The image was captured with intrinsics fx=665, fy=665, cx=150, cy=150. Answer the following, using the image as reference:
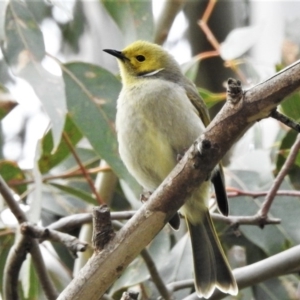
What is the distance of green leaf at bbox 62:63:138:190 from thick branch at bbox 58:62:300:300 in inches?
24.1

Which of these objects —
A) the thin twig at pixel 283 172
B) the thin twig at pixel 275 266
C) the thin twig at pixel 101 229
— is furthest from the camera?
the thin twig at pixel 283 172

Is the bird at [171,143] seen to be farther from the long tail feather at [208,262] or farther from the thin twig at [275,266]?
the thin twig at [275,266]

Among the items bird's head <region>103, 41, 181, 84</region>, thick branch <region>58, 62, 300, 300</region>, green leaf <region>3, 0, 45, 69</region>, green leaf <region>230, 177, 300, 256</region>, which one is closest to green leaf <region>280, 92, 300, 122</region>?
green leaf <region>230, 177, 300, 256</region>

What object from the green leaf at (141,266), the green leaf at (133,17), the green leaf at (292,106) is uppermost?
the green leaf at (133,17)

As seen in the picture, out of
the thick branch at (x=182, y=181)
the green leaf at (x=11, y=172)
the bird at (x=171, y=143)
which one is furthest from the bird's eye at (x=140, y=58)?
the thick branch at (x=182, y=181)

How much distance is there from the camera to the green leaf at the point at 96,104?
5.94 feet

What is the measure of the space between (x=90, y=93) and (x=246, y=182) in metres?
→ 0.52

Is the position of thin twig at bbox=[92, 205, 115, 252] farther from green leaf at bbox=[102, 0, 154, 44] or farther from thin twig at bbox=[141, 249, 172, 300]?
green leaf at bbox=[102, 0, 154, 44]

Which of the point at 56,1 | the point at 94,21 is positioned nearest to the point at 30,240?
the point at 56,1

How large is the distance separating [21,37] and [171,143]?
50 centimetres

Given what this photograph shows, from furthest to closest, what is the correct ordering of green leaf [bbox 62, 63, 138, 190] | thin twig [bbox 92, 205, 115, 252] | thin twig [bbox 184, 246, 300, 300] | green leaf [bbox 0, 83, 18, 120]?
green leaf [bbox 0, 83, 18, 120], green leaf [bbox 62, 63, 138, 190], thin twig [bbox 184, 246, 300, 300], thin twig [bbox 92, 205, 115, 252]

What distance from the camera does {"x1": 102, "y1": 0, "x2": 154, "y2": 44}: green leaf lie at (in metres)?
2.02

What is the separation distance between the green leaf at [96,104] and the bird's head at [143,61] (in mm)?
100

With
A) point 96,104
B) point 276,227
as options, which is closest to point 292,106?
point 276,227
